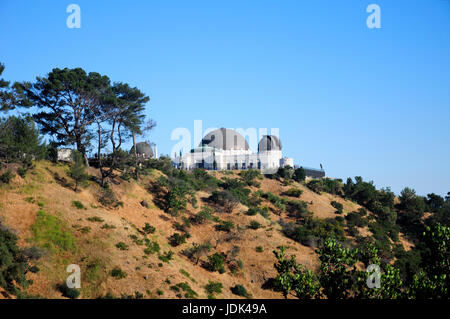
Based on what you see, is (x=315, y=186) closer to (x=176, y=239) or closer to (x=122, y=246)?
(x=176, y=239)

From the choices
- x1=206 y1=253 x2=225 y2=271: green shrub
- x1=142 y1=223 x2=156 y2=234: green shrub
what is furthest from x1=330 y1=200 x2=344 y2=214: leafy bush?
x1=142 y1=223 x2=156 y2=234: green shrub

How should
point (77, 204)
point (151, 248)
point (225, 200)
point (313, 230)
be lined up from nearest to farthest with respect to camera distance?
point (151, 248) < point (77, 204) < point (313, 230) < point (225, 200)

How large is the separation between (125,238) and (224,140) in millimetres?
47723

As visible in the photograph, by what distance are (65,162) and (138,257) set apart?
62.6 feet

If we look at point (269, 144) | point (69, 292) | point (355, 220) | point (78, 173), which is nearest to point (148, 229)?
point (78, 173)

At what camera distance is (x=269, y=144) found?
8200cm

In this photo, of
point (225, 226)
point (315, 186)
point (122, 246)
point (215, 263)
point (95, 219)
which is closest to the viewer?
point (122, 246)

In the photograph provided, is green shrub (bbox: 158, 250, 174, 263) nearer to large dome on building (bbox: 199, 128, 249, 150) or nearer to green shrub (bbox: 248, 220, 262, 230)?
green shrub (bbox: 248, 220, 262, 230)

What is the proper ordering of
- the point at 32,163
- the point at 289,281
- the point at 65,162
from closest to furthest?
the point at 289,281
the point at 32,163
the point at 65,162

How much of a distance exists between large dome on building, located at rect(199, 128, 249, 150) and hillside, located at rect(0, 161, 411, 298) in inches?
1143

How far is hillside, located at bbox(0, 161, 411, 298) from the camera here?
30.0 m

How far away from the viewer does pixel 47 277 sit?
28.2m
